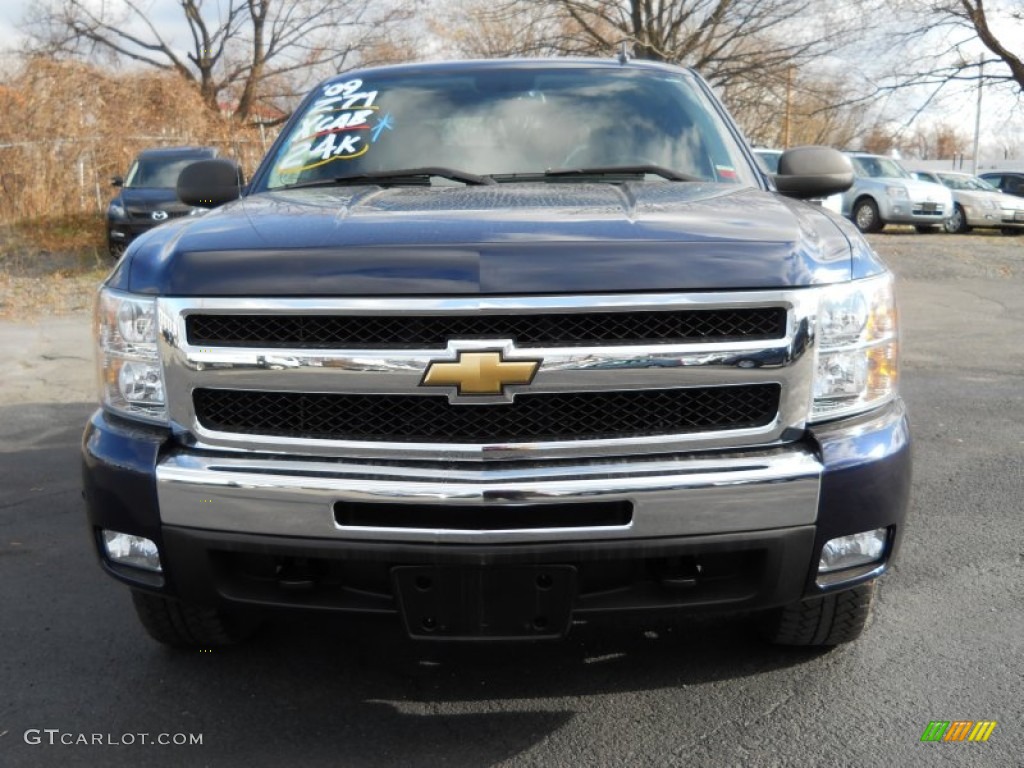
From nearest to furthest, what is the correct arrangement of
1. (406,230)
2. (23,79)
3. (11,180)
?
(406,230)
(11,180)
(23,79)

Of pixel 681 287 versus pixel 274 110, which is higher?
pixel 681 287

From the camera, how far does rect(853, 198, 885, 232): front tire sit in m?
21.0

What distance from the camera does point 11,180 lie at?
62.2 ft

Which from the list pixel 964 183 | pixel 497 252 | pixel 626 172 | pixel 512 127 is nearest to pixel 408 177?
pixel 512 127

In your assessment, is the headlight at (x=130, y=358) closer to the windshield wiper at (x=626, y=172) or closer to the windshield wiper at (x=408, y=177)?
the windshield wiper at (x=408, y=177)

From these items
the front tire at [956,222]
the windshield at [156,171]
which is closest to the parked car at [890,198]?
the front tire at [956,222]

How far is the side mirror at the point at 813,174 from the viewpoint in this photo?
3.90 metres

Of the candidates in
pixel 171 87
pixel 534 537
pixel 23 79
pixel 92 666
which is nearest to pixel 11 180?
pixel 23 79

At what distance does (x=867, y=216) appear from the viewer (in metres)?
21.3

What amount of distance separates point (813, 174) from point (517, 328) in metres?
1.99

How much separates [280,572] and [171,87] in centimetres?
2576

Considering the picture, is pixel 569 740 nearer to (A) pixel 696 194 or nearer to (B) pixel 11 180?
(A) pixel 696 194

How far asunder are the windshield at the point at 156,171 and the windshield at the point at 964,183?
16651 mm

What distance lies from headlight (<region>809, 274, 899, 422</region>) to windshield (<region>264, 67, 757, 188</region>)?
1.13 metres
